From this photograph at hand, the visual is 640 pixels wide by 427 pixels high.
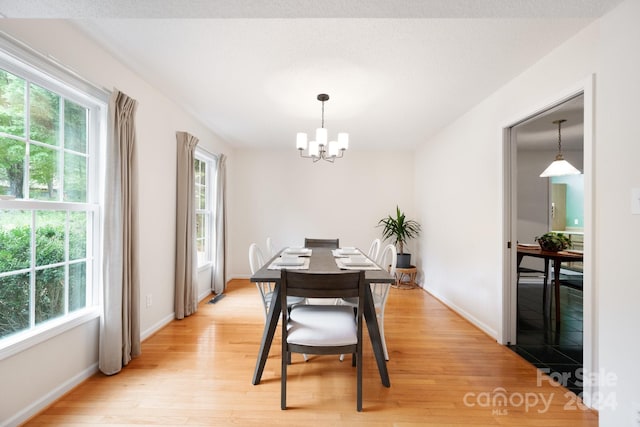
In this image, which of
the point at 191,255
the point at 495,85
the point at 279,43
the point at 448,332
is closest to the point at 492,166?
the point at 495,85

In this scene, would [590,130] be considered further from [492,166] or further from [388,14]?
[388,14]

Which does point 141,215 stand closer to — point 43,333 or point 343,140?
point 43,333

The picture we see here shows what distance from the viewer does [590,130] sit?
1.78 metres

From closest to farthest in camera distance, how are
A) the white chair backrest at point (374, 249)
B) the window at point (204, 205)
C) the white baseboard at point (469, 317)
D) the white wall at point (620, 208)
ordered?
1. the white wall at point (620, 208)
2. the white baseboard at point (469, 317)
3. the white chair backrest at point (374, 249)
4. the window at point (204, 205)

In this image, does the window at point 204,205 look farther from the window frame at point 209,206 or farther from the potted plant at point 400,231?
the potted plant at point 400,231

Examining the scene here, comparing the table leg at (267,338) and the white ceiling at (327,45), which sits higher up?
the white ceiling at (327,45)

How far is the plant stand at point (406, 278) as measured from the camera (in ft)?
15.4

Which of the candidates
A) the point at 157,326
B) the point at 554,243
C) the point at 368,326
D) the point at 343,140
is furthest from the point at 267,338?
the point at 554,243

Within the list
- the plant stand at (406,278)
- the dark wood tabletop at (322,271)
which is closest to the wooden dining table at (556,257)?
the plant stand at (406,278)

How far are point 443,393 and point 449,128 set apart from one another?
3198mm

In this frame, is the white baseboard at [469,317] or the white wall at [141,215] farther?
the white baseboard at [469,317]

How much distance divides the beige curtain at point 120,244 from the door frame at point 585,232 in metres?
3.19

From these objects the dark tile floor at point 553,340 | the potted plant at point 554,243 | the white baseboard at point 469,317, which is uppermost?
the potted plant at point 554,243

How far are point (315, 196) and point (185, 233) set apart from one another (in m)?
2.61
